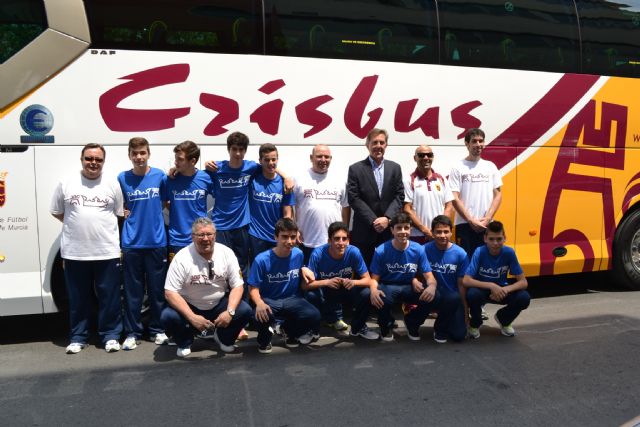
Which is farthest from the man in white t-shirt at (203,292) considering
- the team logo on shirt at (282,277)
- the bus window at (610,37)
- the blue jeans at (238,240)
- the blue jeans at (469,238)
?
the bus window at (610,37)

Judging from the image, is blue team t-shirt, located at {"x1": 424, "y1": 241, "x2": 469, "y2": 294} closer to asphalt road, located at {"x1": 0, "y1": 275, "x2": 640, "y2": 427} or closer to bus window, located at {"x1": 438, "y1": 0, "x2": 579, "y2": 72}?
asphalt road, located at {"x1": 0, "y1": 275, "x2": 640, "y2": 427}

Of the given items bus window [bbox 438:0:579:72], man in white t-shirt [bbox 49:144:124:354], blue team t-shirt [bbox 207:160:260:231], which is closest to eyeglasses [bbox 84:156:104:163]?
man in white t-shirt [bbox 49:144:124:354]

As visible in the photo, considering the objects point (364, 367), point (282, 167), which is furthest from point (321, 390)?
point (282, 167)

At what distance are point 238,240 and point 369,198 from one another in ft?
4.45

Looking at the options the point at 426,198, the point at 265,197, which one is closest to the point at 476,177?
the point at 426,198

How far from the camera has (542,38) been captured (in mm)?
6836

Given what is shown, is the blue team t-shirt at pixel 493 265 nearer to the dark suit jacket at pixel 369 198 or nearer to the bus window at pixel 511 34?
the dark suit jacket at pixel 369 198

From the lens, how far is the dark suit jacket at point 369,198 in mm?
5836

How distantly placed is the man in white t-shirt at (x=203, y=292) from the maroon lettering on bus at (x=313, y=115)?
5.24 feet

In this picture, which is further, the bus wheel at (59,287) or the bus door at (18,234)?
the bus wheel at (59,287)

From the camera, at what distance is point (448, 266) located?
5.56m

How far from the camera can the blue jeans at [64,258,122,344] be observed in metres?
5.19

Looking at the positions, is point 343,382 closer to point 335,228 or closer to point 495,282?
point 335,228

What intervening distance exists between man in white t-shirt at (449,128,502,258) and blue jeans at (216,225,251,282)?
7.34ft
